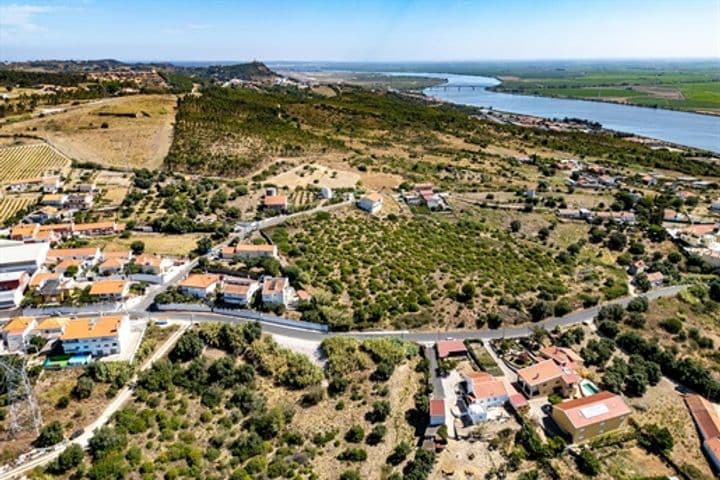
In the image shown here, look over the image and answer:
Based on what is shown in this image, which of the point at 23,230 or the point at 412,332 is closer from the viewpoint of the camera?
the point at 412,332

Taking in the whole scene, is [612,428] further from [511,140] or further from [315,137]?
[511,140]

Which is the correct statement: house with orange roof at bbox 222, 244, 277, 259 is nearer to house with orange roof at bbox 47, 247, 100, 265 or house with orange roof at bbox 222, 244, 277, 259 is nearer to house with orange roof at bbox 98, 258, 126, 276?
house with orange roof at bbox 98, 258, 126, 276

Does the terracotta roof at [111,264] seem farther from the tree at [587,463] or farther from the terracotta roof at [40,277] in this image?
the tree at [587,463]

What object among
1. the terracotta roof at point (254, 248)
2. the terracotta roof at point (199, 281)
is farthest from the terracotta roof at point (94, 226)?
the terracotta roof at point (199, 281)

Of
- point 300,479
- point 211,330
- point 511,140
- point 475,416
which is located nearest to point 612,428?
point 475,416

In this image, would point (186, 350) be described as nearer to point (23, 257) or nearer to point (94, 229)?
point (23, 257)

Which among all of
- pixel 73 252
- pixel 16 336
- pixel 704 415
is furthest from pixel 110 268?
pixel 704 415
